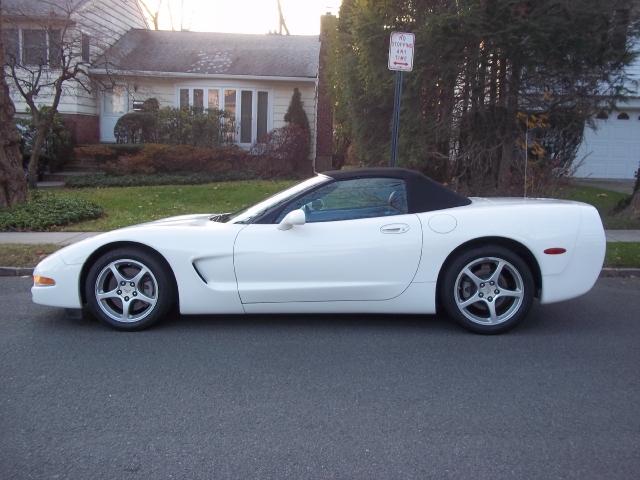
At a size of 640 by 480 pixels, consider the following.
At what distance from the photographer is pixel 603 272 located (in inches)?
313

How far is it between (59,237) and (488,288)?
7102mm

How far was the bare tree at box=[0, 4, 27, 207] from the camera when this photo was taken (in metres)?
11.2

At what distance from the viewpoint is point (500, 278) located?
546cm

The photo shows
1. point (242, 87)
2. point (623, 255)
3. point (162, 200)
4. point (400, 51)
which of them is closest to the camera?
point (400, 51)

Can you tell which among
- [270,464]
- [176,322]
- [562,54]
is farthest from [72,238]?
[562,54]

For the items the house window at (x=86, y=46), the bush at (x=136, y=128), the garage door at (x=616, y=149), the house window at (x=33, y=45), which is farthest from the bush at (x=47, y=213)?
the garage door at (x=616, y=149)

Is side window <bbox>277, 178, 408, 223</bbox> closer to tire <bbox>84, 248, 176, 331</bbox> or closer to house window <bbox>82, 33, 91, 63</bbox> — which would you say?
tire <bbox>84, 248, 176, 331</bbox>

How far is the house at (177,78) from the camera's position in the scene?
19656 mm

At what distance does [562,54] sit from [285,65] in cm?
1147

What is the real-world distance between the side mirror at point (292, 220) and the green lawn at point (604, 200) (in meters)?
7.30

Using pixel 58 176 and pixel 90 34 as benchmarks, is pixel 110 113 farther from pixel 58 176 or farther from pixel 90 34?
pixel 58 176

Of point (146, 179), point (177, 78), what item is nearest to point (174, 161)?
point (146, 179)

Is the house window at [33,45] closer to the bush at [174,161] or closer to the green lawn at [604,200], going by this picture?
the bush at [174,161]

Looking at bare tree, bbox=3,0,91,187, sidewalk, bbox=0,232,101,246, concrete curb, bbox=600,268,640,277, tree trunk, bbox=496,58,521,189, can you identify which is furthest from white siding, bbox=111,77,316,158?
concrete curb, bbox=600,268,640,277
